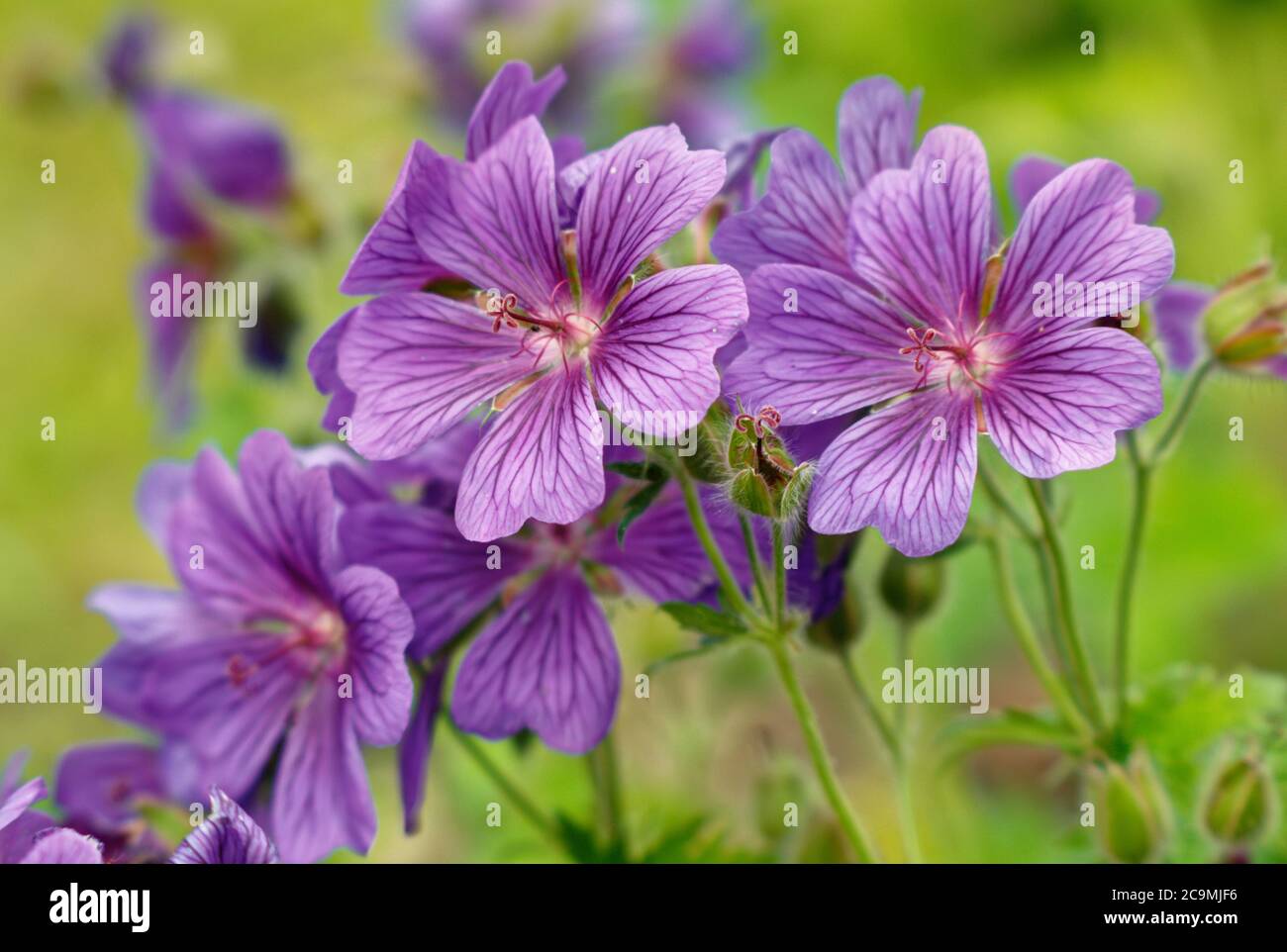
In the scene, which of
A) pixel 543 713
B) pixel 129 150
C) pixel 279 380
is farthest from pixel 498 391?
pixel 129 150

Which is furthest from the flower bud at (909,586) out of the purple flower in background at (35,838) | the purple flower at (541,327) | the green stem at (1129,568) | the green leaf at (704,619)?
the purple flower in background at (35,838)

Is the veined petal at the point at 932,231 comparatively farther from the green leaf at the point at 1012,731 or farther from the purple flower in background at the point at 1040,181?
the green leaf at the point at 1012,731

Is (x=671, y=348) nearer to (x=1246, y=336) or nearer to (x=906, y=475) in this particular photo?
(x=906, y=475)

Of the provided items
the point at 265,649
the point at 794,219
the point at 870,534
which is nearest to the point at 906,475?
the point at 794,219

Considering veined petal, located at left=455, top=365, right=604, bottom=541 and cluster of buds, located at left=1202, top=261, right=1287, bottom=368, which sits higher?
cluster of buds, located at left=1202, top=261, right=1287, bottom=368

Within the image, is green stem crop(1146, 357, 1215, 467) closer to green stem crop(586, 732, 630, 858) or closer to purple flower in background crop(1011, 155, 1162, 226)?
purple flower in background crop(1011, 155, 1162, 226)

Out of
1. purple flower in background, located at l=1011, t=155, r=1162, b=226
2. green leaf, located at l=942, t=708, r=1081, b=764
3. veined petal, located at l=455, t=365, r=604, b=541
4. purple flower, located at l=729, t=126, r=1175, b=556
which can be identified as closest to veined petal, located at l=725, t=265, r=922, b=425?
purple flower, located at l=729, t=126, r=1175, b=556

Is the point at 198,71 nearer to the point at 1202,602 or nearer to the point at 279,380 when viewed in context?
the point at 279,380
